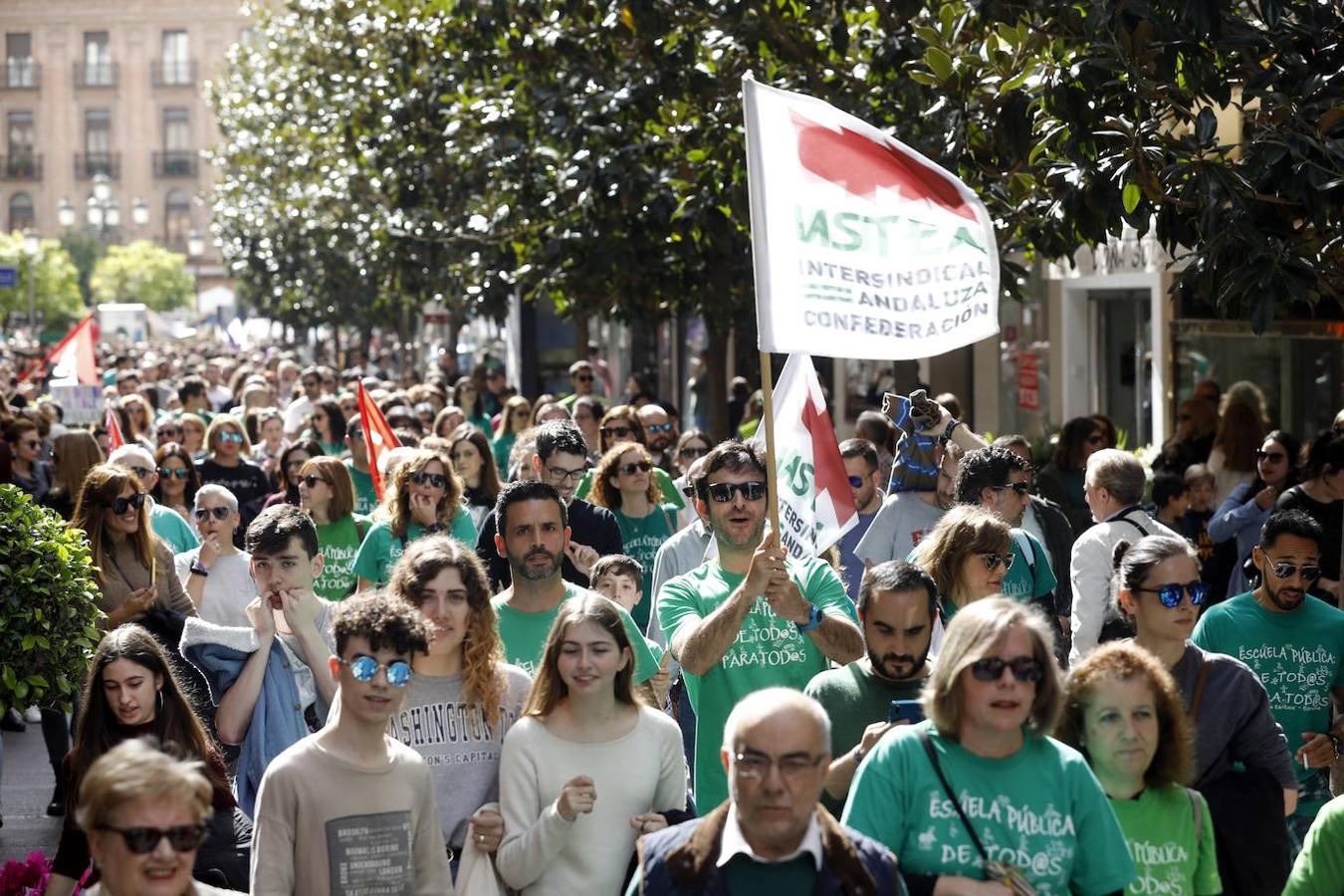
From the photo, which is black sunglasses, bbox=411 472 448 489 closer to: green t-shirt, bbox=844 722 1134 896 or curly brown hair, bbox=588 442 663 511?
curly brown hair, bbox=588 442 663 511

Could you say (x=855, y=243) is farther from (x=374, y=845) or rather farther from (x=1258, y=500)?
(x=1258, y=500)

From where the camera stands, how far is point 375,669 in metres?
5.28

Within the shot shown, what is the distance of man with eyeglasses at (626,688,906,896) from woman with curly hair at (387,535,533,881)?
122 centimetres

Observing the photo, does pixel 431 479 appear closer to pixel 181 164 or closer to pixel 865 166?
pixel 865 166

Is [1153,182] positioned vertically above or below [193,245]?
below

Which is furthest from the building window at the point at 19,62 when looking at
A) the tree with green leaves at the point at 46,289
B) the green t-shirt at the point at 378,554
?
the green t-shirt at the point at 378,554

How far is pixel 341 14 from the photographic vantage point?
24.3 meters

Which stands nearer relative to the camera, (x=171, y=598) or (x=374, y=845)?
(x=374, y=845)

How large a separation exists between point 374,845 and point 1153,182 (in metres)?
5.38

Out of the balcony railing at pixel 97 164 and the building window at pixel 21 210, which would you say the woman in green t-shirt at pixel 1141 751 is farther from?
the building window at pixel 21 210

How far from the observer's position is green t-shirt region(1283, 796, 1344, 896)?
4.77 meters

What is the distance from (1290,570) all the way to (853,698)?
6.82 ft

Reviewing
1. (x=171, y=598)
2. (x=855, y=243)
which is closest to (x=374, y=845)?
(x=855, y=243)

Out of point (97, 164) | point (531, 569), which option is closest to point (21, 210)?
point (97, 164)
